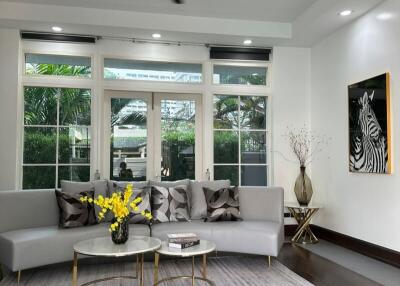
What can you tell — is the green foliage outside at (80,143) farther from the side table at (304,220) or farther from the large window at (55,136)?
the side table at (304,220)

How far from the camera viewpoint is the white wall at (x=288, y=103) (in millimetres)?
5449

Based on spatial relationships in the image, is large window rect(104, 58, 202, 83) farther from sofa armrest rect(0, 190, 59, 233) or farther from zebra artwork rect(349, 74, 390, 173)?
zebra artwork rect(349, 74, 390, 173)

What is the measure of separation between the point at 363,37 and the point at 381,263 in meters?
2.72

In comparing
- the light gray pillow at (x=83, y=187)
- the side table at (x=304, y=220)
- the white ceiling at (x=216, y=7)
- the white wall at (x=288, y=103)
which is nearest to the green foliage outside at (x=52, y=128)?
the light gray pillow at (x=83, y=187)

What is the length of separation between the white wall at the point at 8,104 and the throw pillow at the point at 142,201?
161 cm

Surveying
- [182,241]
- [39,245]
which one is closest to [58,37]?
[39,245]

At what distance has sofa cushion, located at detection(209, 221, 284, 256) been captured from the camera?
12.2 ft


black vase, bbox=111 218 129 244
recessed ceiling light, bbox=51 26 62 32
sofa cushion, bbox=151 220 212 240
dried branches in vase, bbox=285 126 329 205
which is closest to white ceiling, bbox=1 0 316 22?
recessed ceiling light, bbox=51 26 62 32

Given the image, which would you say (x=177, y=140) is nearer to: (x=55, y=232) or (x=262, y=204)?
(x=262, y=204)

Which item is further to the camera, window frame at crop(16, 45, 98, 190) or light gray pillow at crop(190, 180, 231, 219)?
window frame at crop(16, 45, 98, 190)

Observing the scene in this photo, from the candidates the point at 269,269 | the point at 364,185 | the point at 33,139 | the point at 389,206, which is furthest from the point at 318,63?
the point at 33,139

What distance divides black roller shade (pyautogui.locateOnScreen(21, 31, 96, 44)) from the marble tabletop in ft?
10.2

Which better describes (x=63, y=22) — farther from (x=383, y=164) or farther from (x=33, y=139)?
(x=383, y=164)

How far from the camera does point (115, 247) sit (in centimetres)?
284
